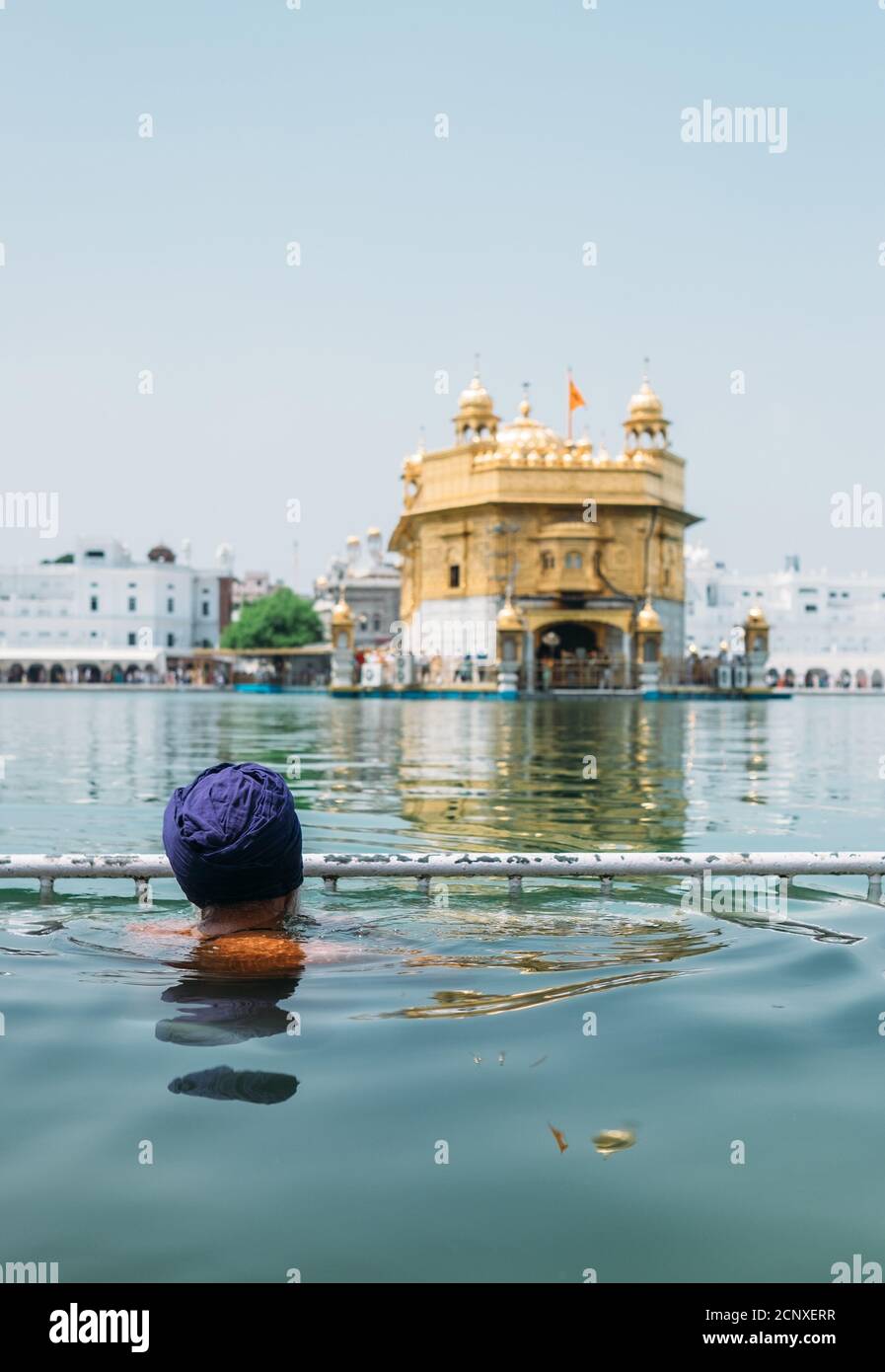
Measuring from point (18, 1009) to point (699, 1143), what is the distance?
7.20 feet

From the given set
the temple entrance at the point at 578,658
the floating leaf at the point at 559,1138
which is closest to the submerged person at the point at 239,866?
the floating leaf at the point at 559,1138

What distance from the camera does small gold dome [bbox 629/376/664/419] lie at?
2507 inches

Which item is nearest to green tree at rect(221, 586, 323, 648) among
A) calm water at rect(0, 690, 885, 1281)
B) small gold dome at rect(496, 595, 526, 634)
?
small gold dome at rect(496, 595, 526, 634)

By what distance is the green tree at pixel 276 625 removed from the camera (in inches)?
3671

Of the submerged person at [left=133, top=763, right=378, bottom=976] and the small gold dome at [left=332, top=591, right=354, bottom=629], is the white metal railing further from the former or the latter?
the small gold dome at [left=332, top=591, right=354, bottom=629]

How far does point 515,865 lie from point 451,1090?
2.40m

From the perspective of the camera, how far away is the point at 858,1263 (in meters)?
2.52

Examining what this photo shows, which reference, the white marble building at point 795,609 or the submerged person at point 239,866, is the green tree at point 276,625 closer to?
the white marble building at point 795,609

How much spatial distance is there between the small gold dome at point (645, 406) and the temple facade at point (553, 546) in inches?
2.5

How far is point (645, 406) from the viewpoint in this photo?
209 feet

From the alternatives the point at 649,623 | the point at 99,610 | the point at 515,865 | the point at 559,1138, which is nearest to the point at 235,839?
the point at 515,865

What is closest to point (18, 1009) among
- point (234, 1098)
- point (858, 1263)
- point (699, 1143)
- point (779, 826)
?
point (234, 1098)

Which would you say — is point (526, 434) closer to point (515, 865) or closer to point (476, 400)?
point (476, 400)
